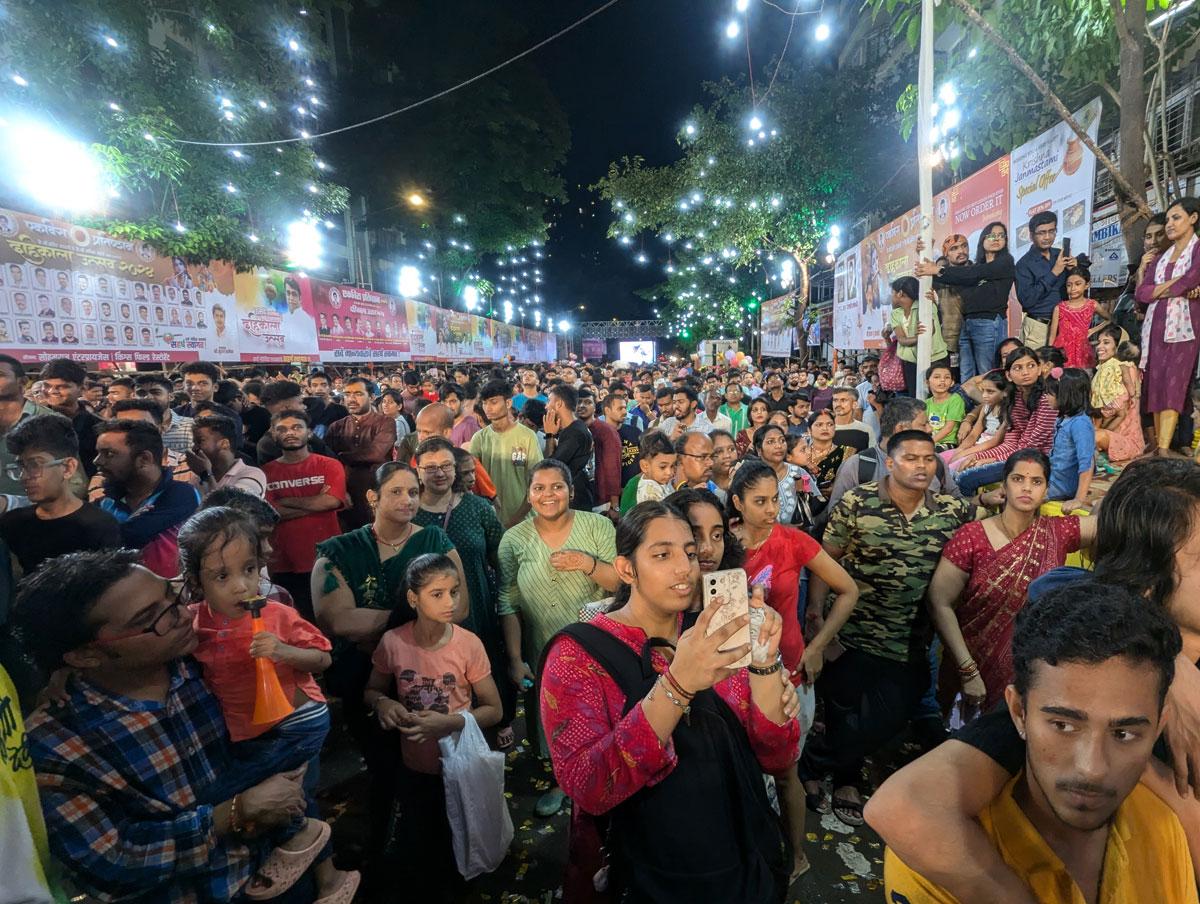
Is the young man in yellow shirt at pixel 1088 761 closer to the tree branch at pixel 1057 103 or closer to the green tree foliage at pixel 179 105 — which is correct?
the tree branch at pixel 1057 103

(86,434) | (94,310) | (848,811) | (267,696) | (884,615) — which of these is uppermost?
(94,310)

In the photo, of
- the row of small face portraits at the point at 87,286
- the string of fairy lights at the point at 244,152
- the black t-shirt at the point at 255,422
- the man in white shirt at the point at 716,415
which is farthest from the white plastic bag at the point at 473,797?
the string of fairy lights at the point at 244,152

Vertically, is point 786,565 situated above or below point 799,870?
above

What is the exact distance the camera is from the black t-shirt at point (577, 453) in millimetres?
5621

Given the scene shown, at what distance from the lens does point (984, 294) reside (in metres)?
6.77

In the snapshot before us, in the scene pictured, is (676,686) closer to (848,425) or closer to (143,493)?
(143,493)

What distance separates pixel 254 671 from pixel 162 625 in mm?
454

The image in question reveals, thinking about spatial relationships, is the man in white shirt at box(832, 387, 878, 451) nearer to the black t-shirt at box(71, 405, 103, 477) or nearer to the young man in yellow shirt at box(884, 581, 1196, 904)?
the young man in yellow shirt at box(884, 581, 1196, 904)

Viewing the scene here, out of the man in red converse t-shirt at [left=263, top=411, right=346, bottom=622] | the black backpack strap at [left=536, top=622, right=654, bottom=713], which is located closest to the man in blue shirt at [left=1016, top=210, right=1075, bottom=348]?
the black backpack strap at [left=536, top=622, right=654, bottom=713]

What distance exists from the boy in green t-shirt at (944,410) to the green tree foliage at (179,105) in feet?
36.8

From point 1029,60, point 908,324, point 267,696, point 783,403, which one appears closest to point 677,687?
point 267,696

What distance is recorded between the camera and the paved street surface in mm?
2719

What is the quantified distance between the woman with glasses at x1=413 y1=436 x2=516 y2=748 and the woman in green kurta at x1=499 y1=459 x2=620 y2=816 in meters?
0.15

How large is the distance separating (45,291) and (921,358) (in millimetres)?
10503
